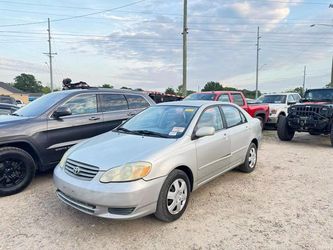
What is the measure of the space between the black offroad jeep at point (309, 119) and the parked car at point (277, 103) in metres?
1.86

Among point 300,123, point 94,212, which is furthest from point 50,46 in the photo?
point 94,212

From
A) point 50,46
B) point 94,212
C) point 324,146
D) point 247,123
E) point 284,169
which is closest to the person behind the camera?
point 94,212

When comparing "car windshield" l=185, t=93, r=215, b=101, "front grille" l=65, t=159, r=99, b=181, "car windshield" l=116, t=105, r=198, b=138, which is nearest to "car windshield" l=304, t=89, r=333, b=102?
"car windshield" l=185, t=93, r=215, b=101

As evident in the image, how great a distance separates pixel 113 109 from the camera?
19.2 ft

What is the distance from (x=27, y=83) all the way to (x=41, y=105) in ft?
317

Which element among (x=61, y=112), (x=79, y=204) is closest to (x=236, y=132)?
(x=79, y=204)

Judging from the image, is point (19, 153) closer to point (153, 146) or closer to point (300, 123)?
point (153, 146)

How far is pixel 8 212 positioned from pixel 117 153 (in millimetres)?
1898

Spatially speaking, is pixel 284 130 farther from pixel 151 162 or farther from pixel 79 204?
pixel 79 204

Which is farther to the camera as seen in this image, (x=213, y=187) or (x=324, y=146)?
(x=324, y=146)

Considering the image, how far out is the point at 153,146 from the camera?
332 cm

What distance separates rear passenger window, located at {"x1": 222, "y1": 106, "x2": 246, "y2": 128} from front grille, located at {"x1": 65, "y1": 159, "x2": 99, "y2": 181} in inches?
101

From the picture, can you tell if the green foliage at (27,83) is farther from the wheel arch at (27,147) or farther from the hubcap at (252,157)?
the hubcap at (252,157)

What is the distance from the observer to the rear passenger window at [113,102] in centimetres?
570
